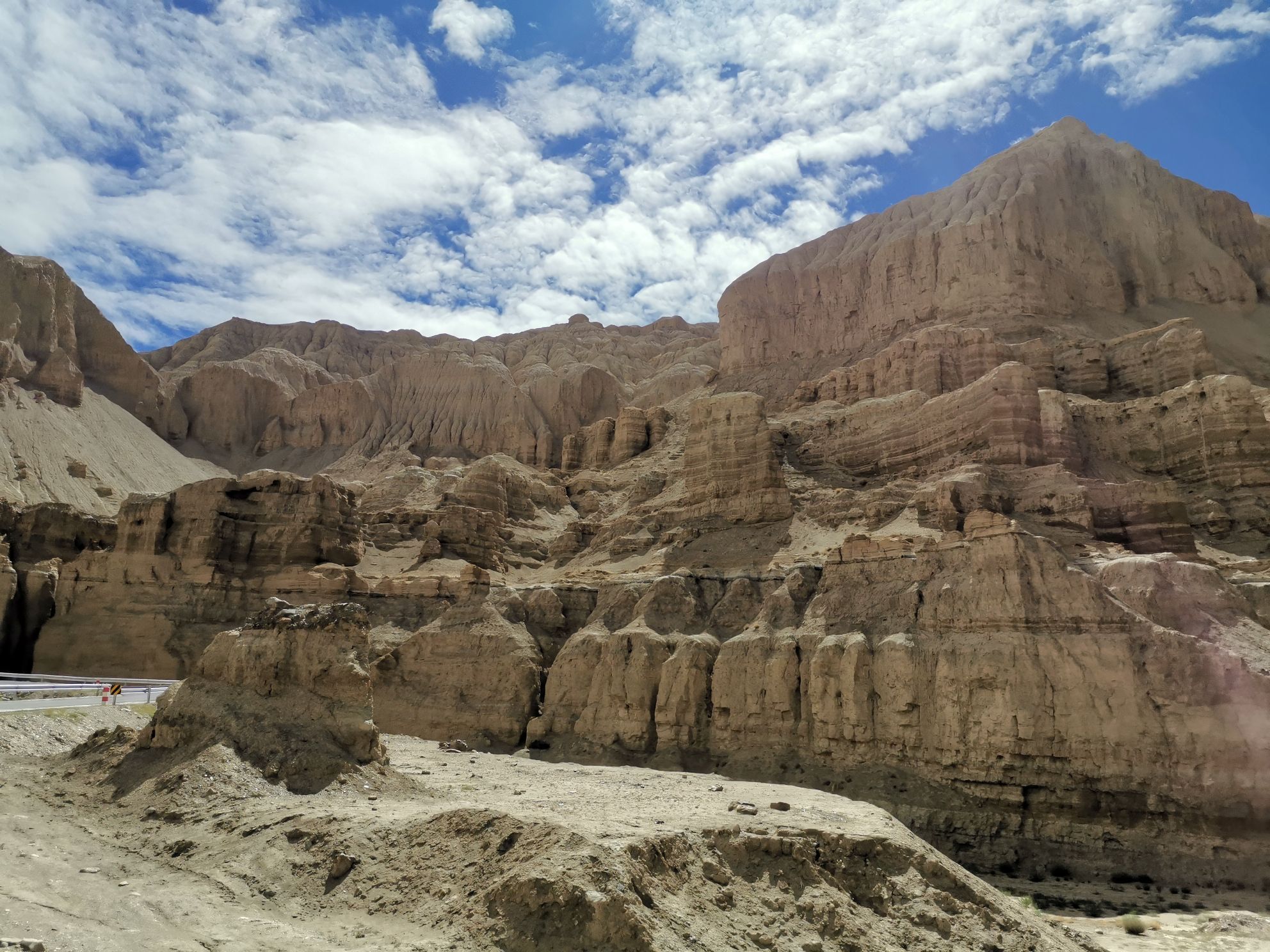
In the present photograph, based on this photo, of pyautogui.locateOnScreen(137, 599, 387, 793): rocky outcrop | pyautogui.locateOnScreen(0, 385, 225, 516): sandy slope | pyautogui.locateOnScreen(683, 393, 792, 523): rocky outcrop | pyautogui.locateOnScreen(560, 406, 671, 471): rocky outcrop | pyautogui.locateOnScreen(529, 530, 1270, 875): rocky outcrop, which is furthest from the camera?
pyautogui.locateOnScreen(560, 406, 671, 471): rocky outcrop

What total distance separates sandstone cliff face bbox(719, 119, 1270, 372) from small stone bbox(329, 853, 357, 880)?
66.7 m

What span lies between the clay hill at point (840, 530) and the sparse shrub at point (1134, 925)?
4.10 m

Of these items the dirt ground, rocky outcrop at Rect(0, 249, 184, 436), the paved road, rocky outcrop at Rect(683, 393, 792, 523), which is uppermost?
rocky outcrop at Rect(0, 249, 184, 436)

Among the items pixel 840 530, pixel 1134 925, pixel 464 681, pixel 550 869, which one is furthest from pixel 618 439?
pixel 550 869

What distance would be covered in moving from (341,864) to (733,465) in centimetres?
4536

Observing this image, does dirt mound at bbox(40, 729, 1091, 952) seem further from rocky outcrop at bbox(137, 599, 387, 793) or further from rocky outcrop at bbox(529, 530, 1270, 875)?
rocky outcrop at bbox(529, 530, 1270, 875)

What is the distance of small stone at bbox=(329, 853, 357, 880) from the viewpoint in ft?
53.4

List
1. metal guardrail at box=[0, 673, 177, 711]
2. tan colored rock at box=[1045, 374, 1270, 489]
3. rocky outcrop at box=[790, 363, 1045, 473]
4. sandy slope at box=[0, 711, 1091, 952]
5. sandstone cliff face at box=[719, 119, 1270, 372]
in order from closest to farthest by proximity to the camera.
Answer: sandy slope at box=[0, 711, 1091, 952] → metal guardrail at box=[0, 673, 177, 711] → tan colored rock at box=[1045, 374, 1270, 489] → rocky outcrop at box=[790, 363, 1045, 473] → sandstone cliff face at box=[719, 119, 1270, 372]

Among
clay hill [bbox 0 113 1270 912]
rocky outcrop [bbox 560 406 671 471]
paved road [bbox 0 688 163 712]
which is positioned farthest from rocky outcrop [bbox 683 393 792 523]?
paved road [bbox 0 688 163 712]

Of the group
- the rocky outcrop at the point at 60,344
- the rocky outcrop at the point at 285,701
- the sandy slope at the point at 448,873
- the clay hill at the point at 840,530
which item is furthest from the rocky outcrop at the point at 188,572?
the rocky outcrop at the point at 60,344

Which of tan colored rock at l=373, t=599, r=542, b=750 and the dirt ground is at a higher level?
tan colored rock at l=373, t=599, r=542, b=750

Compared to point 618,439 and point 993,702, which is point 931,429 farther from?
point 618,439

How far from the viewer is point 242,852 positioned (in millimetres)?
17266

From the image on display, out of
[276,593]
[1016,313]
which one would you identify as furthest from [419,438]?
[1016,313]
